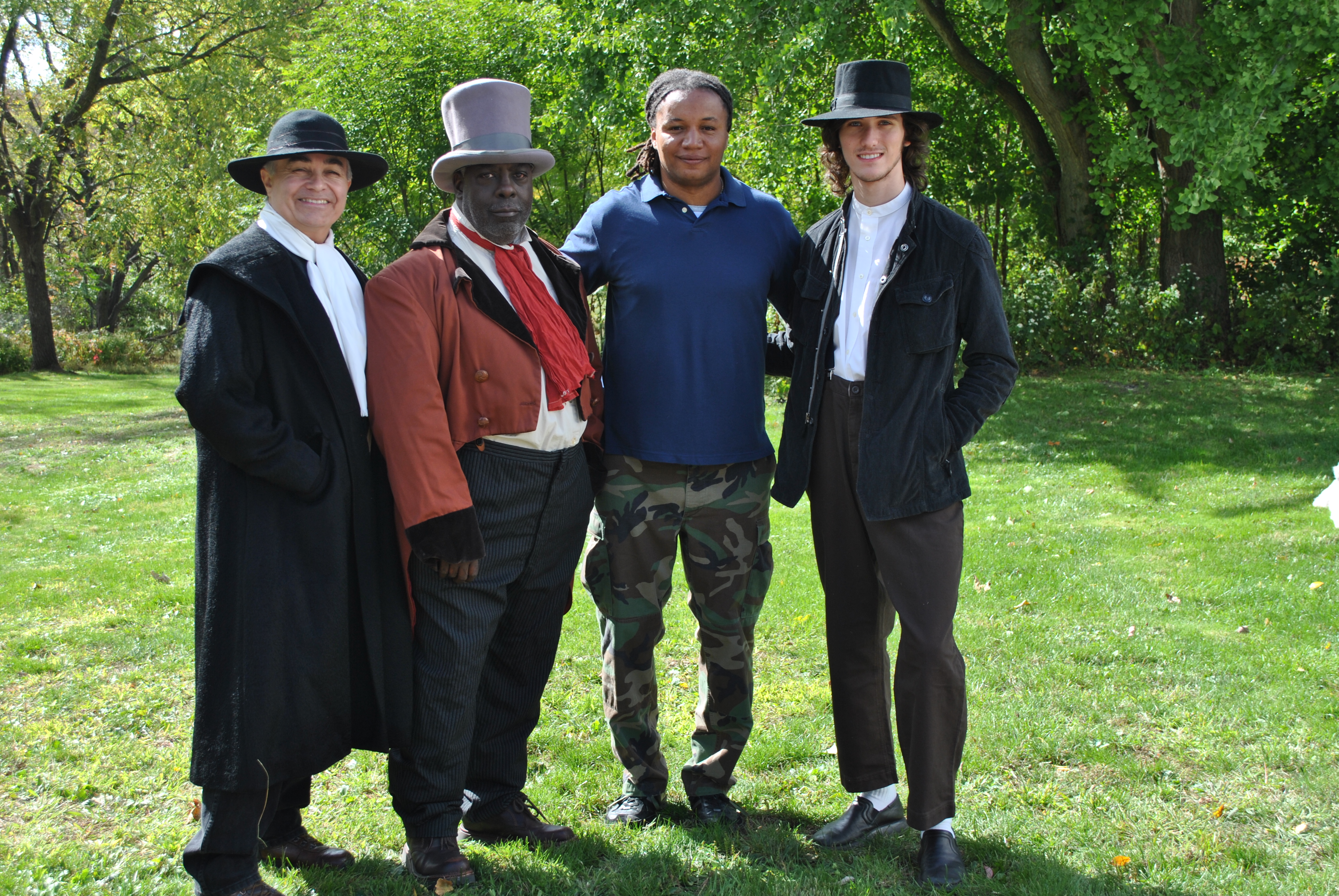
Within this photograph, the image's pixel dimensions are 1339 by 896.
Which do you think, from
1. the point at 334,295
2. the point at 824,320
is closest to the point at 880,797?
the point at 824,320

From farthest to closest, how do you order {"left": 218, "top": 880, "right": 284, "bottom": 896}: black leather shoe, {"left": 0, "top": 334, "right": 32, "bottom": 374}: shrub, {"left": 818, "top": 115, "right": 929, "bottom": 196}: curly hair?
{"left": 0, "top": 334, "right": 32, "bottom": 374}: shrub, {"left": 818, "top": 115, "right": 929, "bottom": 196}: curly hair, {"left": 218, "top": 880, "right": 284, "bottom": 896}: black leather shoe

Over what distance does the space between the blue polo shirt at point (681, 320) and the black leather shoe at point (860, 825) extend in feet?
4.19

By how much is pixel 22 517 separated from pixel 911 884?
9.04m

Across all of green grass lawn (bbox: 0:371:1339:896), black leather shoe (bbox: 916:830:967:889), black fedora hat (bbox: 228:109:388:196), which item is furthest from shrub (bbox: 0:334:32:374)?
black leather shoe (bbox: 916:830:967:889)

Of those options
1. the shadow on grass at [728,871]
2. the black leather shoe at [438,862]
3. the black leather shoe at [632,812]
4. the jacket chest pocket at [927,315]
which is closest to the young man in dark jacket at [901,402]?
the jacket chest pocket at [927,315]

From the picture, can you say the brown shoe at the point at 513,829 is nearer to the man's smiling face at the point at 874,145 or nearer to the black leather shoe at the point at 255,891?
the black leather shoe at the point at 255,891

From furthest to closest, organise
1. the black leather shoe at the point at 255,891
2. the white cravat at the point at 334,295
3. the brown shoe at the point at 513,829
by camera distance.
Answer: the brown shoe at the point at 513,829, the white cravat at the point at 334,295, the black leather shoe at the point at 255,891

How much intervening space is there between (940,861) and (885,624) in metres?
0.76

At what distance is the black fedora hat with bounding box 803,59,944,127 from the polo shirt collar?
392 millimetres

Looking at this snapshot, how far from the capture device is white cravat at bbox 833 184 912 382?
3242 millimetres

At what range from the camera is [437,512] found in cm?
291

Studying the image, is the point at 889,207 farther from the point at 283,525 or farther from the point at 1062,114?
the point at 1062,114

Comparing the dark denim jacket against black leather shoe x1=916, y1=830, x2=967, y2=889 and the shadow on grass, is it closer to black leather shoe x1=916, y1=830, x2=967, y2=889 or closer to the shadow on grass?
black leather shoe x1=916, y1=830, x2=967, y2=889

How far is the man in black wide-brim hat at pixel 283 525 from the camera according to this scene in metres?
2.80
